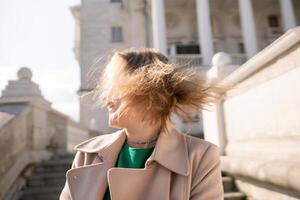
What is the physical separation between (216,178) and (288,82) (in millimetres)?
2154

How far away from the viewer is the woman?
145 centimetres

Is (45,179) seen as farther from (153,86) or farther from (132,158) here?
(153,86)

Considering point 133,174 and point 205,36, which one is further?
point 205,36

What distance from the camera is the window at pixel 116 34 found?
25.7 metres

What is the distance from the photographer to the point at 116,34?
84.9ft

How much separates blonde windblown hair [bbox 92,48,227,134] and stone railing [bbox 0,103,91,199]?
3.34 meters

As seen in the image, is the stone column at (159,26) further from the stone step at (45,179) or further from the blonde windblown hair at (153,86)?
the blonde windblown hair at (153,86)

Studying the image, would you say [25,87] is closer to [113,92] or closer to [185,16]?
[113,92]

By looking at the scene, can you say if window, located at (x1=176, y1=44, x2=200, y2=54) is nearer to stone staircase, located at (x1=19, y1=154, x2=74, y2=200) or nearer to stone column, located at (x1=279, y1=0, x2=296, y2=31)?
stone column, located at (x1=279, y1=0, x2=296, y2=31)

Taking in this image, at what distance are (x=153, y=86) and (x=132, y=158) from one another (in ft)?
1.36

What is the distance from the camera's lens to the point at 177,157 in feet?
4.89

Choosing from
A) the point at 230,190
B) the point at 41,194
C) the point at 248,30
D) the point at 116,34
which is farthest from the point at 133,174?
the point at 116,34

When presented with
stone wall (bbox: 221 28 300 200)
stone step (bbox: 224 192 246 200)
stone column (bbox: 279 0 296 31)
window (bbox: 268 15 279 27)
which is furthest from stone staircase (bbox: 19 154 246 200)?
window (bbox: 268 15 279 27)

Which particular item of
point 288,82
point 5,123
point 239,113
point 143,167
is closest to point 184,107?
point 143,167
